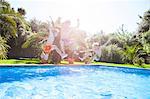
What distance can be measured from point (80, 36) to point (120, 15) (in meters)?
5.06

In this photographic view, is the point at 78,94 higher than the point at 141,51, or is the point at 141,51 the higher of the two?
the point at 141,51

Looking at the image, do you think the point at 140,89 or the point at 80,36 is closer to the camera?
the point at 140,89

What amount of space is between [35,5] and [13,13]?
8.31 ft

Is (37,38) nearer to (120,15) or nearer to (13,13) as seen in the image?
(13,13)

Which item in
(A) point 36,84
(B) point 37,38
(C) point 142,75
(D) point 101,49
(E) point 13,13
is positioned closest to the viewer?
(A) point 36,84

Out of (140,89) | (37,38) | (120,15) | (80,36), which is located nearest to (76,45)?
(80,36)

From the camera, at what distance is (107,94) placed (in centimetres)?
948

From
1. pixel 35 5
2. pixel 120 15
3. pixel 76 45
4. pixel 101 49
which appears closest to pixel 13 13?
pixel 35 5

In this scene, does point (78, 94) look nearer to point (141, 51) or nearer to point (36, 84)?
point (36, 84)

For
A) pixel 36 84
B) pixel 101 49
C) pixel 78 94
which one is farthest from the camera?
pixel 101 49

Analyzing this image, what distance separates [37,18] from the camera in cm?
2342

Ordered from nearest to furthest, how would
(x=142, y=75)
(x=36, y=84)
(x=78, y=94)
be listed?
(x=78, y=94), (x=36, y=84), (x=142, y=75)

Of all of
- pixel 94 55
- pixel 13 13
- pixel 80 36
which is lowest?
pixel 94 55

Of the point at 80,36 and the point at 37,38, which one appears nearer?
the point at 37,38
